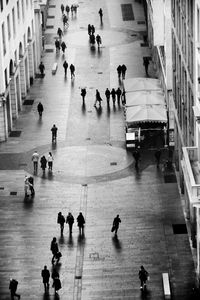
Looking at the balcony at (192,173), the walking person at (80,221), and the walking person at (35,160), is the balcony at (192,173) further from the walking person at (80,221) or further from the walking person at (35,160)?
the walking person at (35,160)

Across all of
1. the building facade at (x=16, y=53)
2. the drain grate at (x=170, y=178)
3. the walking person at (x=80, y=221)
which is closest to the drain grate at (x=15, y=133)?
the building facade at (x=16, y=53)

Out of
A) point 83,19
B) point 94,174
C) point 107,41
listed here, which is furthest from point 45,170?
point 83,19

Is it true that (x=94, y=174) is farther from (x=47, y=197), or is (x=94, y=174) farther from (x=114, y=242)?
(x=114, y=242)

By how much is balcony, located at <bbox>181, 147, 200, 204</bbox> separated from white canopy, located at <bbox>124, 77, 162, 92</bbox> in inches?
1593

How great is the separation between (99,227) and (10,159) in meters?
20.1

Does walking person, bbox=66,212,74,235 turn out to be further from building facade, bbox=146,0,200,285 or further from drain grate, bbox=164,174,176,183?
drain grate, bbox=164,174,176,183

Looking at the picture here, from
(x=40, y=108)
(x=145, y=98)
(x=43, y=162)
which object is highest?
(x=145, y=98)

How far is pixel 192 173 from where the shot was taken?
69.1 meters

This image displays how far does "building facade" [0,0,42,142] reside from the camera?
109 m

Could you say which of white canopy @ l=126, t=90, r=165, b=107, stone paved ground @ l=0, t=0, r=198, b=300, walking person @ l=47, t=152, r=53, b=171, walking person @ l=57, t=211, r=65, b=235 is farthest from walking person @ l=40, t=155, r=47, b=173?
white canopy @ l=126, t=90, r=165, b=107

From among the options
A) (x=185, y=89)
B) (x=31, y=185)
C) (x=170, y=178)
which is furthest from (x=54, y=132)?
(x=185, y=89)

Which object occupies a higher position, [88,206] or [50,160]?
[50,160]

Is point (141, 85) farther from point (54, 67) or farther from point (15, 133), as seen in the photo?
point (54, 67)

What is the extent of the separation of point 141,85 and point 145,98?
502 cm
